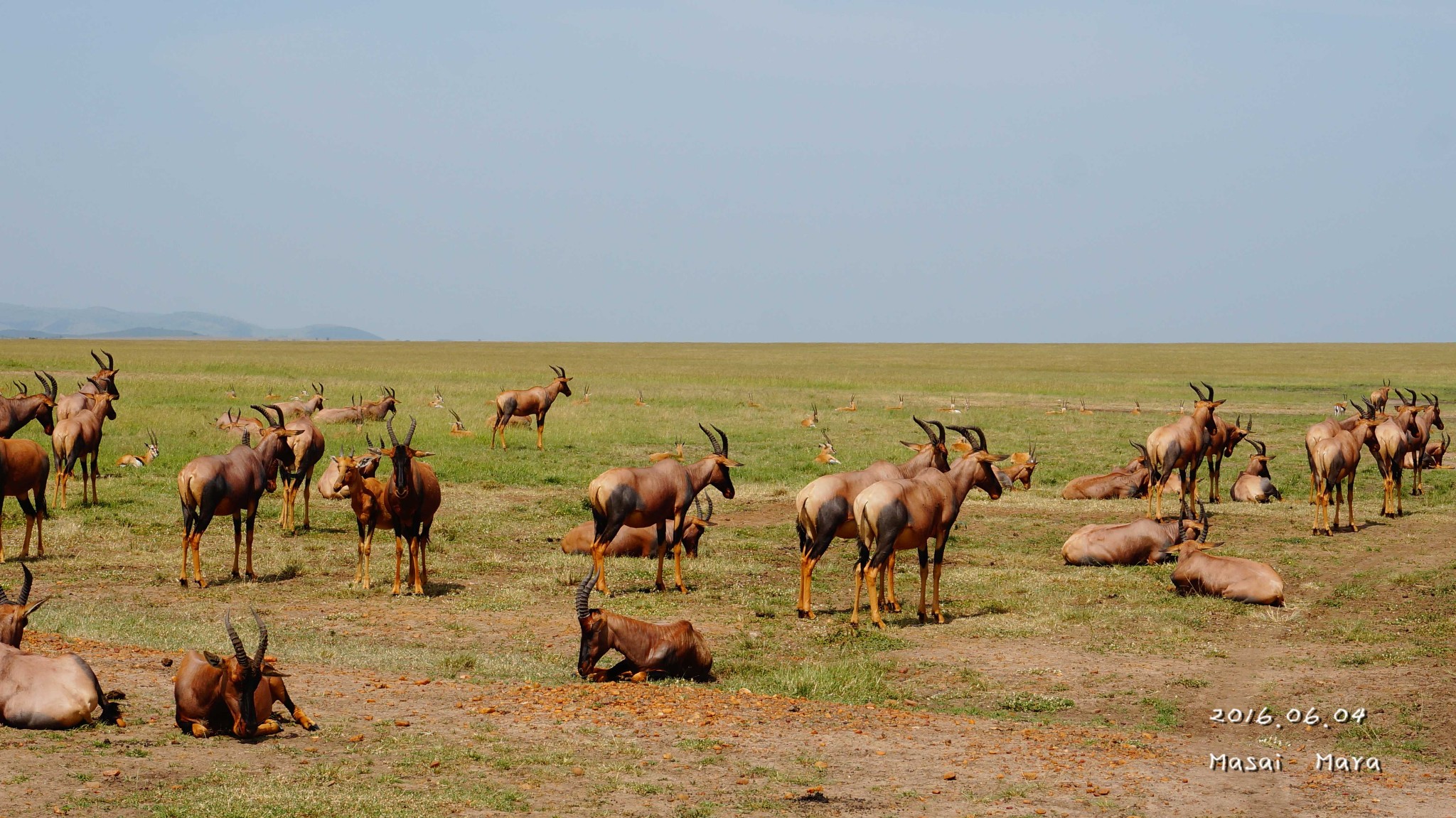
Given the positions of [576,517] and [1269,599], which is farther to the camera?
[576,517]

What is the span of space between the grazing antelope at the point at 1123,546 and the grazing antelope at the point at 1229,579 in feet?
5.34

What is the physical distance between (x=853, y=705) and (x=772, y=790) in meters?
2.51

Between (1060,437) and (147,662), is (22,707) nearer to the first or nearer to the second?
(147,662)

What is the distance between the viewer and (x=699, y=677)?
38.1ft

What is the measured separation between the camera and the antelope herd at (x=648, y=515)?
9.19 metres

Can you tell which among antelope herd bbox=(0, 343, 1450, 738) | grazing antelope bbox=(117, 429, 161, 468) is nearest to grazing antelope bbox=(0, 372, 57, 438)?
antelope herd bbox=(0, 343, 1450, 738)

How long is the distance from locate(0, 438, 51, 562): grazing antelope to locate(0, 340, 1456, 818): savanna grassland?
0.49 m

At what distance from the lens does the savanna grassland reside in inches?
322

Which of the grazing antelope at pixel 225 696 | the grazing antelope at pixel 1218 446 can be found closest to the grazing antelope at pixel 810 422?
the grazing antelope at pixel 1218 446

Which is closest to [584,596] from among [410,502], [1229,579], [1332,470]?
[410,502]

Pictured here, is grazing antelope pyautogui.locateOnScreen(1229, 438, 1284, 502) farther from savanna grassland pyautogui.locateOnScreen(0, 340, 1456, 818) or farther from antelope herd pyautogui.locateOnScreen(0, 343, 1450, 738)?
savanna grassland pyautogui.locateOnScreen(0, 340, 1456, 818)

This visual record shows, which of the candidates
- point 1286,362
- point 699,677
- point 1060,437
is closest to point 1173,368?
point 1286,362

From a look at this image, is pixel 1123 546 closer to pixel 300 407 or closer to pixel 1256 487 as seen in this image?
pixel 1256 487

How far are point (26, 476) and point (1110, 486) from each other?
60.6ft
